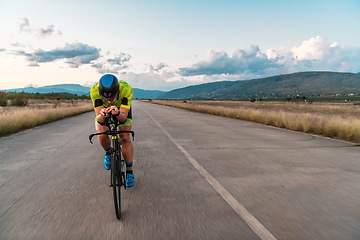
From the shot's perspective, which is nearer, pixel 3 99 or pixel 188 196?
pixel 188 196

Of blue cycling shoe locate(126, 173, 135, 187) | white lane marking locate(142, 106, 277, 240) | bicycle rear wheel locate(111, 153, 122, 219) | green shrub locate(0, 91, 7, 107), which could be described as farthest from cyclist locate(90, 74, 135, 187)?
green shrub locate(0, 91, 7, 107)

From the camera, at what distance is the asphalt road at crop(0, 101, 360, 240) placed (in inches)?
114

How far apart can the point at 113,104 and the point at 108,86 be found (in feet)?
1.84

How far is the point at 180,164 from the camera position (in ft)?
19.4

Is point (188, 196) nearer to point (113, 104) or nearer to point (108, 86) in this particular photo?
point (113, 104)

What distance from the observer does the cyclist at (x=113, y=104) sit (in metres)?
3.36

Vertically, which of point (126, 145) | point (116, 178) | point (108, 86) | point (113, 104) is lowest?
point (116, 178)

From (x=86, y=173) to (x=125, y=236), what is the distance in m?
2.78

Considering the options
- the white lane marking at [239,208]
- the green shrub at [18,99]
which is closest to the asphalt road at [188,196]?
the white lane marking at [239,208]

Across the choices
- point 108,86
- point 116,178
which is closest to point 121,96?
point 108,86

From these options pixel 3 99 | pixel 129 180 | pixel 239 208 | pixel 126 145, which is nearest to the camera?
pixel 239 208

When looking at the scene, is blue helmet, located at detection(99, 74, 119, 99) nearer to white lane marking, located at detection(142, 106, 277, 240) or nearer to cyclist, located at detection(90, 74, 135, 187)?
cyclist, located at detection(90, 74, 135, 187)

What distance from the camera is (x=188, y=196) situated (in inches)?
154

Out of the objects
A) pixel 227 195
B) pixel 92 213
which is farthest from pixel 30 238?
pixel 227 195
